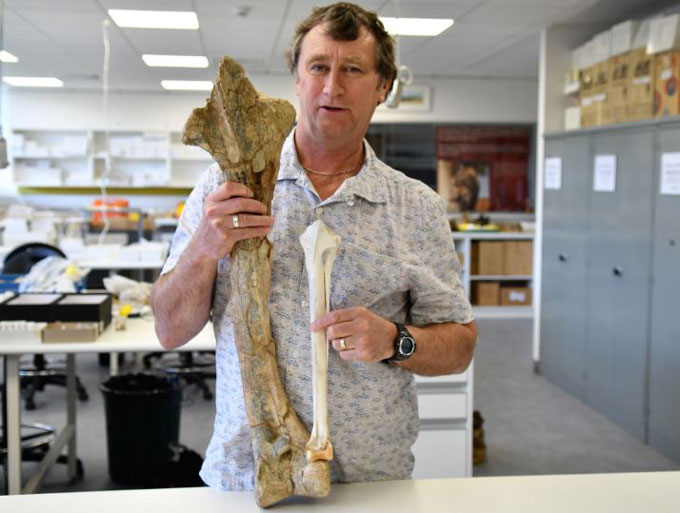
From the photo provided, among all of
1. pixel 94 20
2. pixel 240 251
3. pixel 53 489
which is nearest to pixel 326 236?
pixel 240 251

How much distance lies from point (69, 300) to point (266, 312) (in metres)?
2.09

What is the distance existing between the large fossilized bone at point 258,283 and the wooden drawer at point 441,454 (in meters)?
1.96

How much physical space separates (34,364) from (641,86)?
4.43 metres

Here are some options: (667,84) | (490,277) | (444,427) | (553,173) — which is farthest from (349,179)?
(490,277)

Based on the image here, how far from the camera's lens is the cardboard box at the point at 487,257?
27.5 feet

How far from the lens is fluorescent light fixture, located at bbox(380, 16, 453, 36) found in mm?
5828

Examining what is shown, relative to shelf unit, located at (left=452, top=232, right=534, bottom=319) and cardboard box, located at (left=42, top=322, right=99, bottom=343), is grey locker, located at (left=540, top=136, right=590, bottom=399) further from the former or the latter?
cardboard box, located at (left=42, top=322, right=99, bottom=343)

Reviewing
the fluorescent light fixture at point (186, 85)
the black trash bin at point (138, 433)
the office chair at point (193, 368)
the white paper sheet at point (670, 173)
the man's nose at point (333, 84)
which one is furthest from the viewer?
the fluorescent light fixture at point (186, 85)

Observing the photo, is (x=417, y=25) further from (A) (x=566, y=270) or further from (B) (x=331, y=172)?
(B) (x=331, y=172)

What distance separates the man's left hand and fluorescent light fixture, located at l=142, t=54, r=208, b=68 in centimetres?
624

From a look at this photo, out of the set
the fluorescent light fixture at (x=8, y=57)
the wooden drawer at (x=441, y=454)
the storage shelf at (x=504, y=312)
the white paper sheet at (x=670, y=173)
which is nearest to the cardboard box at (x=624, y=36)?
the white paper sheet at (x=670, y=173)

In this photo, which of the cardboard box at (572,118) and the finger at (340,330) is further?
the cardboard box at (572,118)

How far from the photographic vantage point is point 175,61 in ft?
24.7

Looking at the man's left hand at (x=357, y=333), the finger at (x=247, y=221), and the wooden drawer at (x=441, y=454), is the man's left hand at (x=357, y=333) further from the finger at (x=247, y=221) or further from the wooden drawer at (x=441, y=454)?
the wooden drawer at (x=441, y=454)
